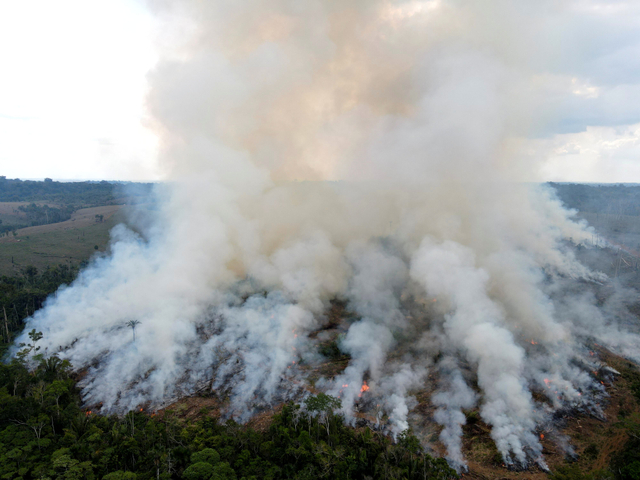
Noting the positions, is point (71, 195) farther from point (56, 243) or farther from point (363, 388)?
point (363, 388)

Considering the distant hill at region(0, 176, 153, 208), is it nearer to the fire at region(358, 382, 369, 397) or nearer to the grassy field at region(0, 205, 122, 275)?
the grassy field at region(0, 205, 122, 275)

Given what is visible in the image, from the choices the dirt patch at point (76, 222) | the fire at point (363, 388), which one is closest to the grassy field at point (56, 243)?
the dirt patch at point (76, 222)

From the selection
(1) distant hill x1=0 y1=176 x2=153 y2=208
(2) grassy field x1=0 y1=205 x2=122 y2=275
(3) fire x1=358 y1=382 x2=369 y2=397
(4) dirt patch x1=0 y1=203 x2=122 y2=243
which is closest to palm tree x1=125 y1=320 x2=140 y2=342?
(3) fire x1=358 y1=382 x2=369 y2=397

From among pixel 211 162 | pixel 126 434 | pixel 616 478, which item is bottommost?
pixel 126 434

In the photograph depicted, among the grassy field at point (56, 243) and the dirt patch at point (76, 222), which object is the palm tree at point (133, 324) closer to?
the grassy field at point (56, 243)

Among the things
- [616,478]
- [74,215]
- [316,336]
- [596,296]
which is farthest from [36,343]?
[74,215]

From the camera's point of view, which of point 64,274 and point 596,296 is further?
point 64,274

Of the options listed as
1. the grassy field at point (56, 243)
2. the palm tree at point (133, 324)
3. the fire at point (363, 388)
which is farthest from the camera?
the grassy field at point (56, 243)

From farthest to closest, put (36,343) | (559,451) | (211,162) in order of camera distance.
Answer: (211,162)
(36,343)
(559,451)

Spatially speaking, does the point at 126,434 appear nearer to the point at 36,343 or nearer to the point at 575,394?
the point at 36,343
